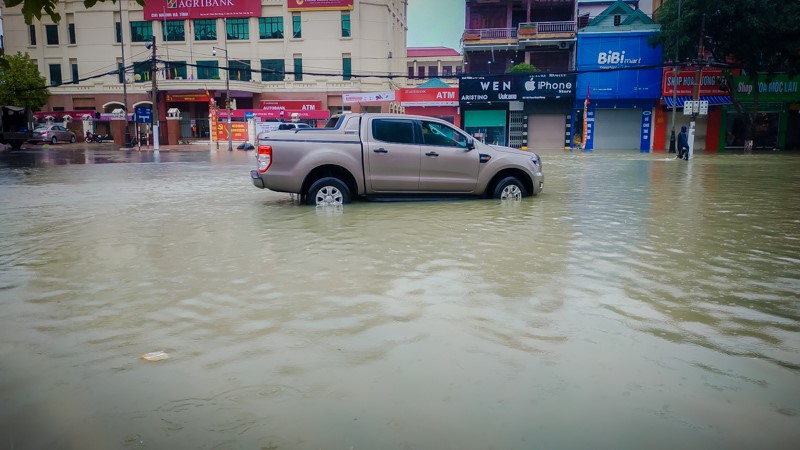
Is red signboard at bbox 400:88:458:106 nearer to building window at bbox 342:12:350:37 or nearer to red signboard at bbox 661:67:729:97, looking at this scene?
building window at bbox 342:12:350:37

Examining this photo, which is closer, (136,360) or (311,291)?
(136,360)

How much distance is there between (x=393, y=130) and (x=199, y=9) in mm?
50526

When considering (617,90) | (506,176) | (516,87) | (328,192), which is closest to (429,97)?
(516,87)

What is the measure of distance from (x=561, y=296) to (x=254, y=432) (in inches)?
125

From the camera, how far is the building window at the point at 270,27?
5447 centimetres

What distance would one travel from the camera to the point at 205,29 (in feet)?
181

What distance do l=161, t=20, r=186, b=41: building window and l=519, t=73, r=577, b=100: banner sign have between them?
3235cm

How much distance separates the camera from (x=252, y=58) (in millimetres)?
54562

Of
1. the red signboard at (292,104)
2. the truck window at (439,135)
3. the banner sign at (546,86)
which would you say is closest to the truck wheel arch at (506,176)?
the truck window at (439,135)

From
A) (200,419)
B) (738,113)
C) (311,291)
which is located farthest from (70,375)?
(738,113)

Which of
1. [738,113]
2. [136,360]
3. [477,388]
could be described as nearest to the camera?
[477,388]

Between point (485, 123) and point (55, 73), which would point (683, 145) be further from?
point (55, 73)

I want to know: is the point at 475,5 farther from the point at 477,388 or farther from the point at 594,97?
the point at 477,388

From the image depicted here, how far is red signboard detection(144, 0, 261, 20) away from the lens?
53.9m
